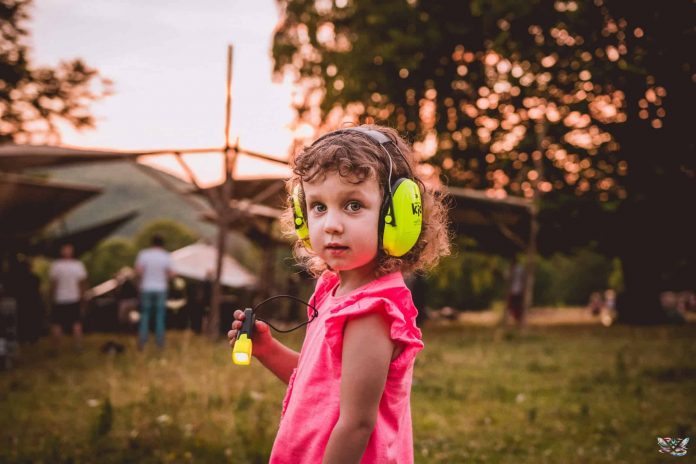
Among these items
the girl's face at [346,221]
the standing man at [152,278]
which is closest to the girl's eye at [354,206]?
the girl's face at [346,221]

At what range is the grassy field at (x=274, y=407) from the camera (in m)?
4.88

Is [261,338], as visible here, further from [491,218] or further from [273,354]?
[491,218]

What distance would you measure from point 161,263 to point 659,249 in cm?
795

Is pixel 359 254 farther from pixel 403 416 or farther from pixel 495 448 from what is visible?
pixel 495 448

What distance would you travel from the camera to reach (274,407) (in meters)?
6.11

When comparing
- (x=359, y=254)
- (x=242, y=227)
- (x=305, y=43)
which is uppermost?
(x=305, y=43)

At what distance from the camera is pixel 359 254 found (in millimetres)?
1723

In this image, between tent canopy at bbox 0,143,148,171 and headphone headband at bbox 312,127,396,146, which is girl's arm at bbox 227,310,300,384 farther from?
tent canopy at bbox 0,143,148,171

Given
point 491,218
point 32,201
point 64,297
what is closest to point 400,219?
point 64,297

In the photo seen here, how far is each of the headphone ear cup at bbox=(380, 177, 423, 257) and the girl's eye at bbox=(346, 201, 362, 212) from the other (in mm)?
63

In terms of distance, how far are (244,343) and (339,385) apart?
0.90ft

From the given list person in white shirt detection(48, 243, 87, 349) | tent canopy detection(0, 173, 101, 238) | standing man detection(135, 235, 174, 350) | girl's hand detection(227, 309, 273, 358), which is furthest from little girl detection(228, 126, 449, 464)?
tent canopy detection(0, 173, 101, 238)

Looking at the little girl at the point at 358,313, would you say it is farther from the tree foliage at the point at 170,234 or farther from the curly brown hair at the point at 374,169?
the tree foliage at the point at 170,234

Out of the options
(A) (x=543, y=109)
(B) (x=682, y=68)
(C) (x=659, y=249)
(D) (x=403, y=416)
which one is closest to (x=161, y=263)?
(A) (x=543, y=109)
